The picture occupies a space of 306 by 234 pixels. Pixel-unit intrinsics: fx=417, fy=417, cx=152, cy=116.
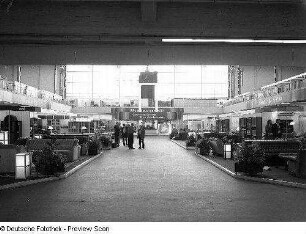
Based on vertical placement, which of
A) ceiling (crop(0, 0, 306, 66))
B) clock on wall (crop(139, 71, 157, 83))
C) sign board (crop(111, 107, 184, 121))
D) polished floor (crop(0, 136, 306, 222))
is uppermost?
ceiling (crop(0, 0, 306, 66))

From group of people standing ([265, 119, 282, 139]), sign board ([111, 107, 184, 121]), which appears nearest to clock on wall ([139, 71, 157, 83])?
group of people standing ([265, 119, 282, 139])

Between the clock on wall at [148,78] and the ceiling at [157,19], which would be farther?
the clock on wall at [148,78]

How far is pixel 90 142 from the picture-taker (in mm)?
22438

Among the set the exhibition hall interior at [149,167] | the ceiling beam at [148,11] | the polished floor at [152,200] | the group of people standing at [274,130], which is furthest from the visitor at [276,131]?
the ceiling beam at [148,11]

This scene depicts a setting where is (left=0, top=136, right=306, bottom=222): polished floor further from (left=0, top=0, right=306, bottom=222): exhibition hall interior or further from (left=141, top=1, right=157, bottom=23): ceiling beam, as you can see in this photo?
(left=141, top=1, right=157, bottom=23): ceiling beam

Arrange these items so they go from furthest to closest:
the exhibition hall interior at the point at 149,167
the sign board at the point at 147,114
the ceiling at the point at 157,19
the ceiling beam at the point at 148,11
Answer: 1. the sign board at the point at 147,114
2. the ceiling at the point at 157,19
3. the ceiling beam at the point at 148,11
4. the exhibition hall interior at the point at 149,167

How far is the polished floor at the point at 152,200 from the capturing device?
7.08 m

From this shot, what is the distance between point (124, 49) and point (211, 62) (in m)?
3.62

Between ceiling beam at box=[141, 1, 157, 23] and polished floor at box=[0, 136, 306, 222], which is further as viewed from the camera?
ceiling beam at box=[141, 1, 157, 23]

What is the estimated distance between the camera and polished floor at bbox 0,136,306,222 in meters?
7.08

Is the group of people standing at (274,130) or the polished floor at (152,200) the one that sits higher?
the group of people standing at (274,130)

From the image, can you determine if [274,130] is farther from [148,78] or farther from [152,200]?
[152,200]

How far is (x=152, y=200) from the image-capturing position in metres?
8.62

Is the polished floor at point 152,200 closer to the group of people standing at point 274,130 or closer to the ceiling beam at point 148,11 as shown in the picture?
the ceiling beam at point 148,11
